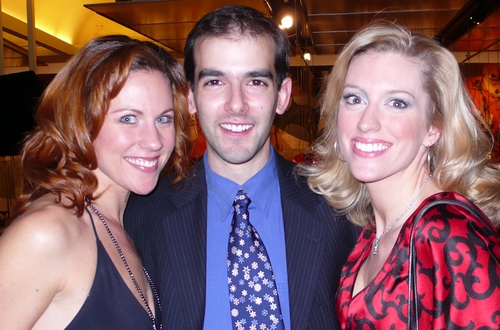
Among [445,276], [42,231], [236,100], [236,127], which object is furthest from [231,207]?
[445,276]

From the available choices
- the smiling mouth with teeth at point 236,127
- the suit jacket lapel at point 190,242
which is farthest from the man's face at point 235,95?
the suit jacket lapel at point 190,242

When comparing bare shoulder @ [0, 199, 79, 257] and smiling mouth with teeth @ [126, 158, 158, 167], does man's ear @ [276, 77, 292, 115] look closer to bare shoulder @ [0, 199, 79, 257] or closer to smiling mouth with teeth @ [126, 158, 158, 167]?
smiling mouth with teeth @ [126, 158, 158, 167]

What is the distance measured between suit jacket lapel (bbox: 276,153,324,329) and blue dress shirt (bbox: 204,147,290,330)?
54 millimetres

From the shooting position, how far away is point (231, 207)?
1.97m

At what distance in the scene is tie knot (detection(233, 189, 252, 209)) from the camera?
6.40ft

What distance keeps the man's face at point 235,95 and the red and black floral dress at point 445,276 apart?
73 centimetres

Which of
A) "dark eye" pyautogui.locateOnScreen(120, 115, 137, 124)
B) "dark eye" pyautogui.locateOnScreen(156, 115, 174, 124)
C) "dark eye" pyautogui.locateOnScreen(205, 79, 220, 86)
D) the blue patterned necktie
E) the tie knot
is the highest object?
"dark eye" pyautogui.locateOnScreen(205, 79, 220, 86)

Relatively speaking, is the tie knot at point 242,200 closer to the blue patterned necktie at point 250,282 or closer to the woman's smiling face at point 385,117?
the blue patterned necktie at point 250,282

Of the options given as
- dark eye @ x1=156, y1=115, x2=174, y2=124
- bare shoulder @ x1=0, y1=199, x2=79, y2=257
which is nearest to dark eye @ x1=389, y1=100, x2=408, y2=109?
dark eye @ x1=156, y1=115, x2=174, y2=124

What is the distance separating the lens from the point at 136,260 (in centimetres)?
183

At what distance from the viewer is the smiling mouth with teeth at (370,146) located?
165cm

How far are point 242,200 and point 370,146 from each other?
55 cm

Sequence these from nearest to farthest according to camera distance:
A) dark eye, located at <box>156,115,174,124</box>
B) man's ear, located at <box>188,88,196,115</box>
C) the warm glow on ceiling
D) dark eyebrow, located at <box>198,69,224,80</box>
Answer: dark eye, located at <box>156,115,174,124</box>
dark eyebrow, located at <box>198,69,224,80</box>
man's ear, located at <box>188,88,196,115</box>
the warm glow on ceiling

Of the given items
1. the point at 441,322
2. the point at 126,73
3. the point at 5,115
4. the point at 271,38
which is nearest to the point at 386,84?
the point at 271,38
